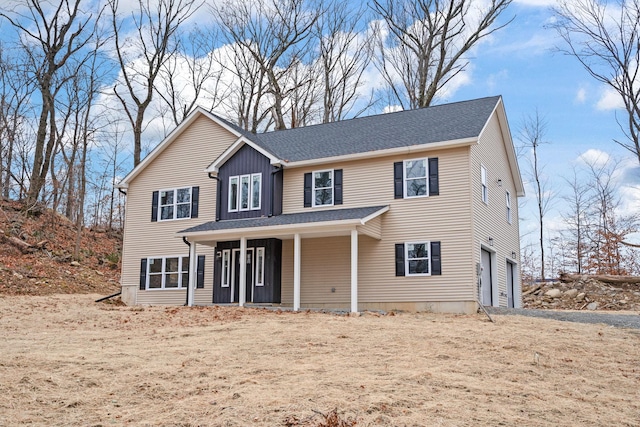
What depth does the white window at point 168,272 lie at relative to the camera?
22.5 meters

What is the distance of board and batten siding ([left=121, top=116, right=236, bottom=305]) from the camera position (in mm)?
22609

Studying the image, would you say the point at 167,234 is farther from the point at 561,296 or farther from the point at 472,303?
the point at 561,296

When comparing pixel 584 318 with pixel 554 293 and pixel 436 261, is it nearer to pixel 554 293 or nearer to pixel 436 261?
pixel 436 261

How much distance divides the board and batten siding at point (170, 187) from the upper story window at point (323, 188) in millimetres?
3804

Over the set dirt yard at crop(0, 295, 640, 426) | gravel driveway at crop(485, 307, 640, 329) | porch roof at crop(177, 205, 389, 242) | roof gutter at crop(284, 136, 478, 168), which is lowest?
dirt yard at crop(0, 295, 640, 426)

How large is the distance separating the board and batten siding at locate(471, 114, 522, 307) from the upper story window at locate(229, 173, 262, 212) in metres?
7.34

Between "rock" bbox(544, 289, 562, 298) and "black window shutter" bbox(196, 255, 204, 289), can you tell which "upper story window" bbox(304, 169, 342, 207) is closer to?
"black window shutter" bbox(196, 255, 204, 289)

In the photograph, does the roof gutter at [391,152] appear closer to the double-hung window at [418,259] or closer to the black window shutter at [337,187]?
the black window shutter at [337,187]

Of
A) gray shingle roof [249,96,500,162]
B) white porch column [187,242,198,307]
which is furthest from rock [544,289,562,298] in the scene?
white porch column [187,242,198,307]

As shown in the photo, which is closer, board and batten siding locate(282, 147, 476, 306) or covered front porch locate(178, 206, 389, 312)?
covered front porch locate(178, 206, 389, 312)

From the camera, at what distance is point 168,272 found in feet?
74.9

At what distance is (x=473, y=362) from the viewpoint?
10195mm

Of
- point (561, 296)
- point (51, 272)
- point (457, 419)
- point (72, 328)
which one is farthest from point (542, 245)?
point (457, 419)

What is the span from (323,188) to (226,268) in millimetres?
4396
